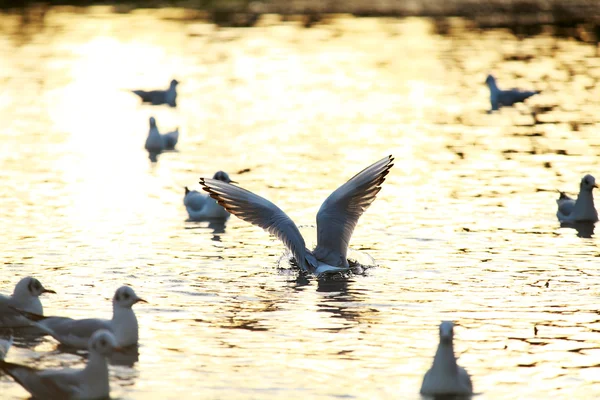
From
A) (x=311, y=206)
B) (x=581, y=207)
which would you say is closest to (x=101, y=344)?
(x=311, y=206)

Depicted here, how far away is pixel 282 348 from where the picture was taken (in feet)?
38.3

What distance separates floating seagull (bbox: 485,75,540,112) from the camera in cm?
3022

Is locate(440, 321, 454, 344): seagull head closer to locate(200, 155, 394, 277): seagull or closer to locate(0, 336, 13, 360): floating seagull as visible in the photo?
locate(0, 336, 13, 360): floating seagull

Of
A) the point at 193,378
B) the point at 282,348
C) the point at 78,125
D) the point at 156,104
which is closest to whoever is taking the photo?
the point at 193,378

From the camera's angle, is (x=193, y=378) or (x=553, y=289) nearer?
(x=193, y=378)

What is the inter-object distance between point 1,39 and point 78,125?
64.3ft

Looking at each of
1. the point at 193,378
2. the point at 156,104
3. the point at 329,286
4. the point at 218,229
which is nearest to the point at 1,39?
the point at 156,104

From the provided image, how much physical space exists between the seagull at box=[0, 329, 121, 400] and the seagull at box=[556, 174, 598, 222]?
965cm

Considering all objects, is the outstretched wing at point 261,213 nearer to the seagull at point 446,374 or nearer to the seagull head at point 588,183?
the seagull at point 446,374

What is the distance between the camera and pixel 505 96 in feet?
99.0

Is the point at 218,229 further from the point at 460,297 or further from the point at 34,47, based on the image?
the point at 34,47

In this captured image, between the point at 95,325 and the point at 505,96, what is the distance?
20.5 m

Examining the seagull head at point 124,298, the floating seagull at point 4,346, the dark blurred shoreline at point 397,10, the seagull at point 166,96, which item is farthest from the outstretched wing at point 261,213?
the dark blurred shoreline at point 397,10

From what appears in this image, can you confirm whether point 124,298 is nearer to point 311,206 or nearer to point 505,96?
point 311,206
